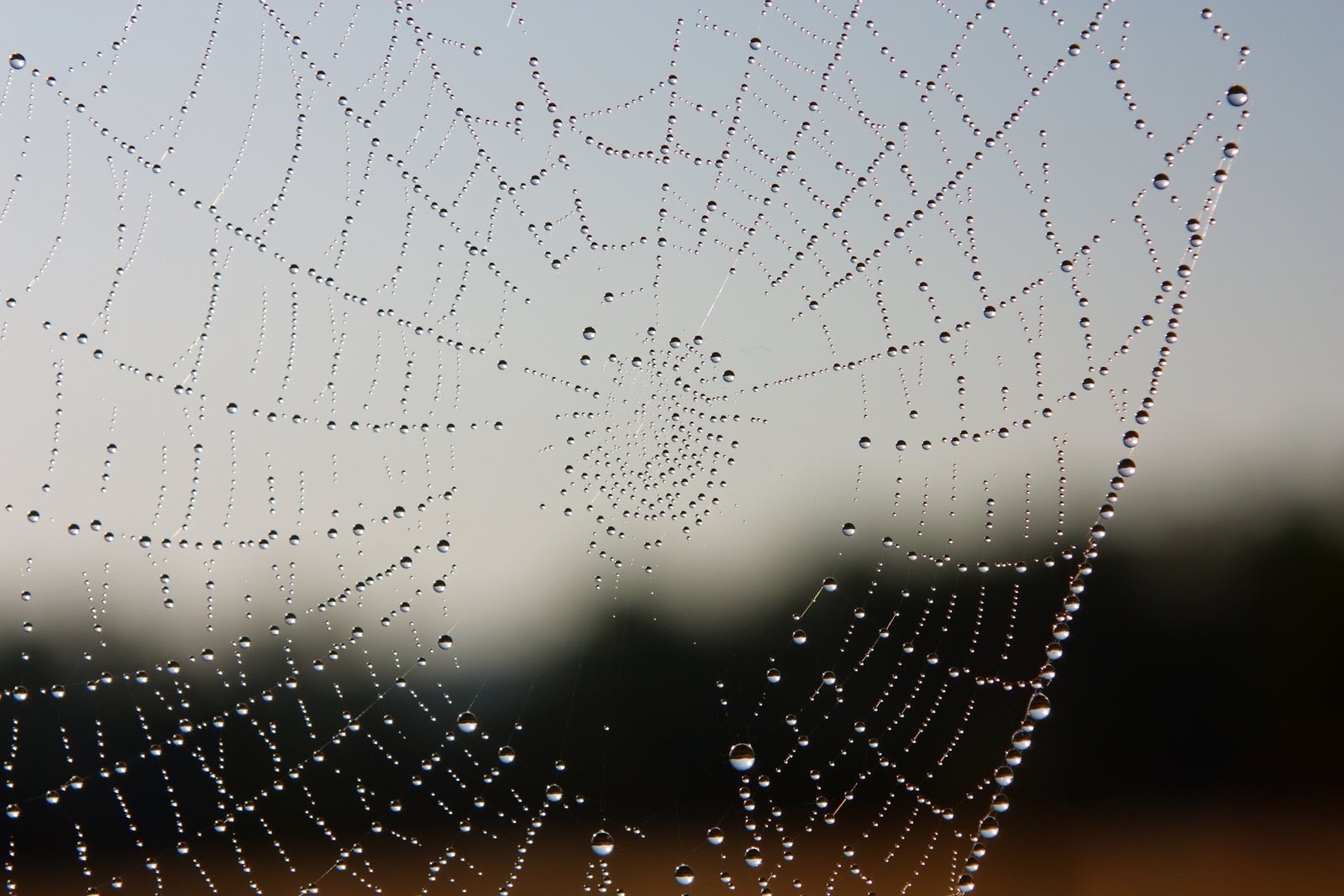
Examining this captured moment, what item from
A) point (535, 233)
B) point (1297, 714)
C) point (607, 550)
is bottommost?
Answer: point (1297, 714)

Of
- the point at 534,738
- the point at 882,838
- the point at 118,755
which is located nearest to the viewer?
the point at 118,755

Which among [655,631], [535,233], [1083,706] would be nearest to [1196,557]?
[1083,706]

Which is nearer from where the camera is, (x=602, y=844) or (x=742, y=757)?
(x=602, y=844)

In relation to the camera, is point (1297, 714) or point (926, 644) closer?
point (926, 644)

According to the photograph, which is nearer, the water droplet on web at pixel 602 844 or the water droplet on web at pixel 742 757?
the water droplet on web at pixel 602 844

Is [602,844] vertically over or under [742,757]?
under

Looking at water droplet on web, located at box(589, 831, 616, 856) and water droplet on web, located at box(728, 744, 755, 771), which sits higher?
water droplet on web, located at box(728, 744, 755, 771)

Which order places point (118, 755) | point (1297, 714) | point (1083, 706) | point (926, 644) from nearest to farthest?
point (118, 755) → point (926, 644) → point (1083, 706) → point (1297, 714)

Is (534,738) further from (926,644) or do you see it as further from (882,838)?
(882,838)

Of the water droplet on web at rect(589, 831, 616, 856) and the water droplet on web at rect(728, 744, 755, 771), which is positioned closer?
the water droplet on web at rect(589, 831, 616, 856)

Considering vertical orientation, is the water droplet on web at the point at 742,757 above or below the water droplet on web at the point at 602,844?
above

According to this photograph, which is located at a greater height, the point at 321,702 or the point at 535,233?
the point at 535,233
